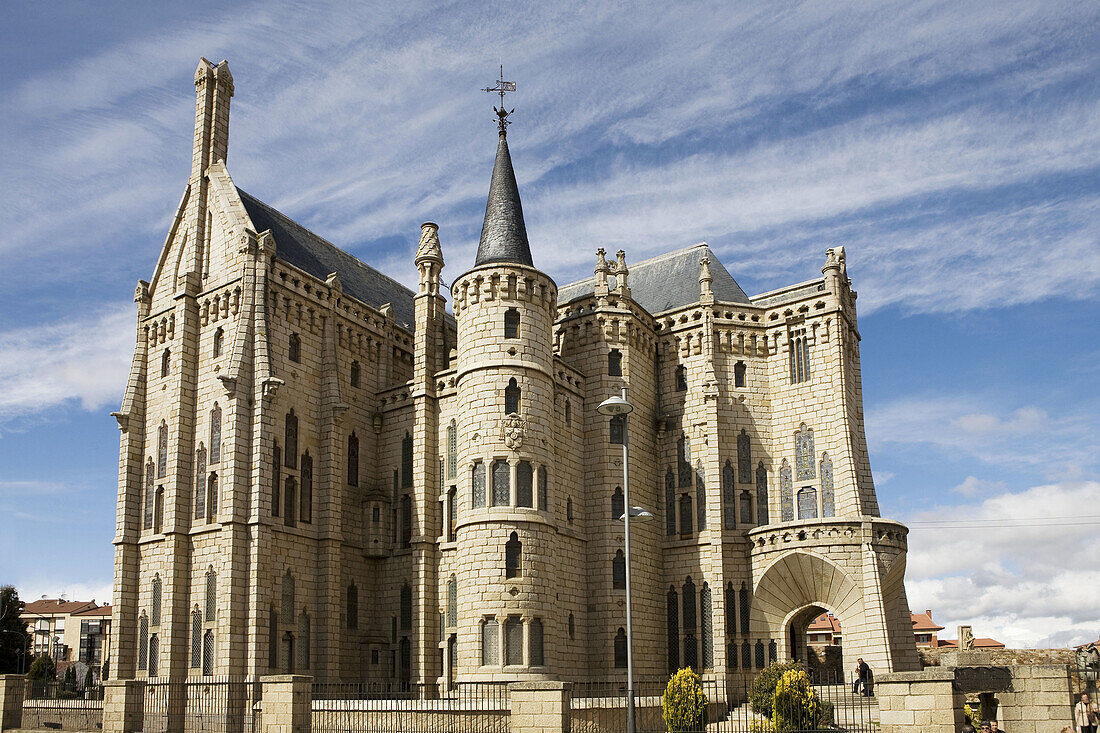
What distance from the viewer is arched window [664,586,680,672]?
3556 centimetres

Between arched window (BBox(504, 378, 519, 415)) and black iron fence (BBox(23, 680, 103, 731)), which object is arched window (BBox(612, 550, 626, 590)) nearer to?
arched window (BBox(504, 378, 519, 415))

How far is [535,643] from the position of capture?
101 feet

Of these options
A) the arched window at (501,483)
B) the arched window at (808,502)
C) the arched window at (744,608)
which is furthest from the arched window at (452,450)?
the arched window at (808,502)

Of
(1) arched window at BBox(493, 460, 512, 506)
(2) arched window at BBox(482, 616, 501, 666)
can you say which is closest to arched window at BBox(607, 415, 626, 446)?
(1) arched window at BBox(493, 460, 512, 506)

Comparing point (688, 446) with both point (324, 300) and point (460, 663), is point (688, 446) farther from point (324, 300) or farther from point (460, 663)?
point (324, 300)

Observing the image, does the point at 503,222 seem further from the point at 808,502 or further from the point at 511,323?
the point at 808,502

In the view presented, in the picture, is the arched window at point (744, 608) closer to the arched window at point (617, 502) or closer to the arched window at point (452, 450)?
the arched window at point (617, 502)

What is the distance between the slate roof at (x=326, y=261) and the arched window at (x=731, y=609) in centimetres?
1779

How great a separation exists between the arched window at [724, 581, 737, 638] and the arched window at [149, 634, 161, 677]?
1888 centimetres

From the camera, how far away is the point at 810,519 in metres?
33.3

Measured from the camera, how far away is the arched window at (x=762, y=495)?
119 ft

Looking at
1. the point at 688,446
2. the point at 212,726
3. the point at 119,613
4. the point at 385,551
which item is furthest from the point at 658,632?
the point at 119,613

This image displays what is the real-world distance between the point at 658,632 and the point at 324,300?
56.1 ft

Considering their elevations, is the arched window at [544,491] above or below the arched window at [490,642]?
above
